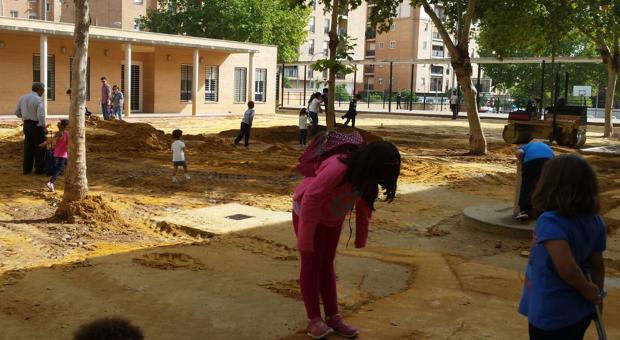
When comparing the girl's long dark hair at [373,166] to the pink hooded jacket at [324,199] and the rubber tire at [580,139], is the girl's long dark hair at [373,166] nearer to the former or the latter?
the pink hooded jacket at [324,199]

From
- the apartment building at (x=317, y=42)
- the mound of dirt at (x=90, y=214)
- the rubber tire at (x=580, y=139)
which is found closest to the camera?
the mound of dirt at (x=90, y=214)

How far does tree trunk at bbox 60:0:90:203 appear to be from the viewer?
8312 mm

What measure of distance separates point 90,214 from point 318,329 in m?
4.88

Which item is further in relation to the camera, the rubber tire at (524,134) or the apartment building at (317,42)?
the apartment building at (317,42)

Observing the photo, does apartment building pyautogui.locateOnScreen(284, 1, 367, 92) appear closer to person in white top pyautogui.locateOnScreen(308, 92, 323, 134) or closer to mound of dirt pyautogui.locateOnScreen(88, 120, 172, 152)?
person in white top pyautogui.locateOnScreen(308, 92, 323, 134)

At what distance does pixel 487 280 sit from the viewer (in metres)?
6.48

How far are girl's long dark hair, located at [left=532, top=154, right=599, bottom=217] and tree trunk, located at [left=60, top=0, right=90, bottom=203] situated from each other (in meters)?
6.73

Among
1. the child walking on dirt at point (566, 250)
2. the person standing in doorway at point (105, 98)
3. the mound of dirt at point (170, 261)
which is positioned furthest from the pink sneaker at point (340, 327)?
the person standing in doorway at point (105, 98)

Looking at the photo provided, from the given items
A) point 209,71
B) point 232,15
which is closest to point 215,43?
point 209,71

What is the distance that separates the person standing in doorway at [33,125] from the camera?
12.0 metres

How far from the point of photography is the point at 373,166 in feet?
12.9

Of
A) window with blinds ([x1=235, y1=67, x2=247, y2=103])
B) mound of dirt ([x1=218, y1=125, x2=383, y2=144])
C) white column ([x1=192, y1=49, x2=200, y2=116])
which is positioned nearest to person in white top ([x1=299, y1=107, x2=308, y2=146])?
mound of dirt ([x1=218, y1=125, x2=383, y2=144])

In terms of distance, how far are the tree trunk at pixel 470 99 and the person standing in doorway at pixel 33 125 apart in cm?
1134

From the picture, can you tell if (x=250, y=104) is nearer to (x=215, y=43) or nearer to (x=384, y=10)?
(x=384, y=10)
